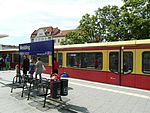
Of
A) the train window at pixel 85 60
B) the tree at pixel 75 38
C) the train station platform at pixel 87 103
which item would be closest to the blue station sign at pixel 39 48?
the train station platform at pixel 87 103

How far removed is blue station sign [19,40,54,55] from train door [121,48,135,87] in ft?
16.6

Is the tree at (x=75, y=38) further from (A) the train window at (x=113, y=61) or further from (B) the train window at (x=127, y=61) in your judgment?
(B) the train window at (x=127, y=61)

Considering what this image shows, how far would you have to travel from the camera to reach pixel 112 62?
623 inches

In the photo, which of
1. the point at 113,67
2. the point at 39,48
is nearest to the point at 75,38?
the point at 113,67

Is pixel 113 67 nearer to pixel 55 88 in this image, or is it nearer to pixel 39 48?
pixel 39 48

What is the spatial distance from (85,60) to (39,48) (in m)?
6.34

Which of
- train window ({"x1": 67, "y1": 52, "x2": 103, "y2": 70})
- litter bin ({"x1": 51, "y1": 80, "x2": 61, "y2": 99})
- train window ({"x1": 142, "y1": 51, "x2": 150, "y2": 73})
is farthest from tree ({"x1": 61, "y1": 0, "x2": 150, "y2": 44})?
litter bin ({"x1": 51, "y1": 80, "x2": 61, "y2": 99})

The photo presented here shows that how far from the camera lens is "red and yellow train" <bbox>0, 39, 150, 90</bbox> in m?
14.0

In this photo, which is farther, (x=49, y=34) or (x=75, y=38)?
(x=49, y=34)

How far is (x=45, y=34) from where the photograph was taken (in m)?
97.0

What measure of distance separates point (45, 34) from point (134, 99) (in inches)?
3437

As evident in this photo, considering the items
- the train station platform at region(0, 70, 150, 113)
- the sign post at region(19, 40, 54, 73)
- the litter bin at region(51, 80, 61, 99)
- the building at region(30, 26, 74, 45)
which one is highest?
the building at region(30, 26, 74, 45)

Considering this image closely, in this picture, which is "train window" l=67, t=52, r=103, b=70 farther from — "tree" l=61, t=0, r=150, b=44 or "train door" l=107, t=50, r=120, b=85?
"tree" l=61, t=0, r=150, b=44

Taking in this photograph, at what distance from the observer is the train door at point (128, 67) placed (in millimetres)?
14500
